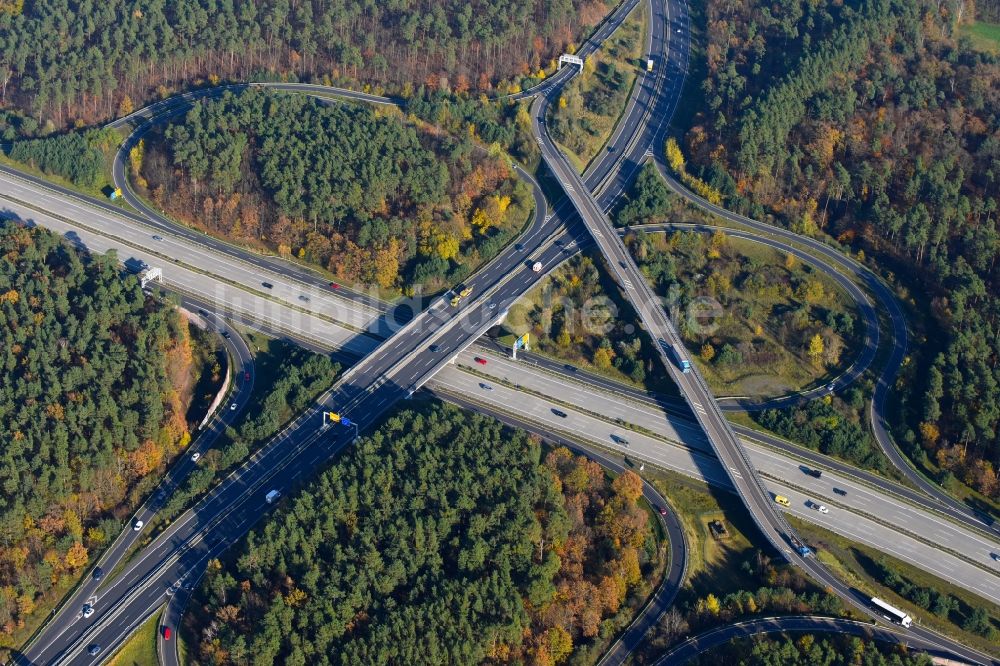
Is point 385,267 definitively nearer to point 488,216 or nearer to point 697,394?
point 488,216

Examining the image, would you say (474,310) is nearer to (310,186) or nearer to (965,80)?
(310,186)

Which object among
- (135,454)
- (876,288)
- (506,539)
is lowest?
(135,454)

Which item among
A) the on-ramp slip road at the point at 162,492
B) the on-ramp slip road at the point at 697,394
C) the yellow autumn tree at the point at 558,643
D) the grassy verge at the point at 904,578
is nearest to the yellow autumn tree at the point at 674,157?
the on-ramp slip road at the point at 697,394

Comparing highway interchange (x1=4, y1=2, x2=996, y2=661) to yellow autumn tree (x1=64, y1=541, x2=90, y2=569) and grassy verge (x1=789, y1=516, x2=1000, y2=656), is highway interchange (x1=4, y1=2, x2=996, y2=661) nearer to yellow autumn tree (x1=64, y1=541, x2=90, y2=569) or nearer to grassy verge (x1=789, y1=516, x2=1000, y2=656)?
grassy verge (x1=789, y1=516, x2=1000, y2=656)

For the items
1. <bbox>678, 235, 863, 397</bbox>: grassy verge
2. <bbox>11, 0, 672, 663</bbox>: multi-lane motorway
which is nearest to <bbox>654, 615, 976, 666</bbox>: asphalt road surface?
<bbox>678, 235, 863, 397</bbox>: grassy verge

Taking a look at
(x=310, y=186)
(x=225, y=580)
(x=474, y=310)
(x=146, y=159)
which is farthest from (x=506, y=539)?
(x=146, y=159)

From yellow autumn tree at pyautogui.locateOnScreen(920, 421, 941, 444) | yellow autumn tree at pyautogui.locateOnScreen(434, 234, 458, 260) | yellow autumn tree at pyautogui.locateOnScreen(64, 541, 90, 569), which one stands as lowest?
yellow autumn tree at pyautogui.locateOnScreen(64, 541, 90, 569)
